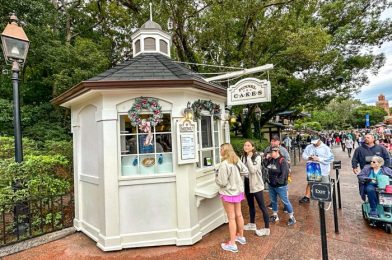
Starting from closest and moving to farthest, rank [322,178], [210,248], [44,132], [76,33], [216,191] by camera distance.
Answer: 1. [210,248]
2. [216,191]
3. [322,178]
4. [44,132]
5. [76,33]

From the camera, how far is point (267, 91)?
14.3 feet

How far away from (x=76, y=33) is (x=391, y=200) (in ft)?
56.3

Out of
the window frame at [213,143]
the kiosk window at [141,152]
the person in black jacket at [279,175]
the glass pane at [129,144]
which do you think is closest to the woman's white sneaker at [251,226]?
the person in black jacket at [279,175]

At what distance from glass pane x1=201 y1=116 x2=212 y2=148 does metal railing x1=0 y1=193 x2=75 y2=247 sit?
3.18m

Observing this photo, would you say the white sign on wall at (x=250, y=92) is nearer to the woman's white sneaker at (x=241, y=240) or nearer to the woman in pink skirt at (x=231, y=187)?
the woman in pink skirt at (x=231, y=187)

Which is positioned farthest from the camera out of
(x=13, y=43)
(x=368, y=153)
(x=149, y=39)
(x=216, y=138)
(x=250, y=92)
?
(x=149, y=39)

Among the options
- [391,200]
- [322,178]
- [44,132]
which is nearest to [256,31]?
[322,178]

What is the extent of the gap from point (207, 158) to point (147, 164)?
1.36 m

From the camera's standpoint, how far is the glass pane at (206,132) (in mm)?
4828

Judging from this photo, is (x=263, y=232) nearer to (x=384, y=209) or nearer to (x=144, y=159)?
(x=384, y=209)

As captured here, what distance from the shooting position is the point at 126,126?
4.22 meters

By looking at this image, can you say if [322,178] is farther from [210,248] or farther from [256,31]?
[256,31]

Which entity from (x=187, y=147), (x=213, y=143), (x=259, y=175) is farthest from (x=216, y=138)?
(x=259, y=175)

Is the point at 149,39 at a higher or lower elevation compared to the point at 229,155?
higher
